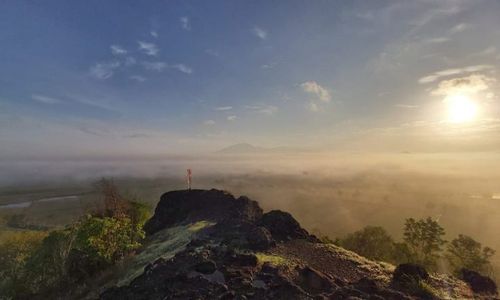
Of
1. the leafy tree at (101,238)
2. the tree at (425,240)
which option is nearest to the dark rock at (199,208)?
the leafy tree at (101,238)

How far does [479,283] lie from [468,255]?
51613 millimetres

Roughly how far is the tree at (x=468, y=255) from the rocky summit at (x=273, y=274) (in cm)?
4876

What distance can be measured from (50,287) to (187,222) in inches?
843

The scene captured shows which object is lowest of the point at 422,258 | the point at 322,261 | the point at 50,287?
the point at 422,258

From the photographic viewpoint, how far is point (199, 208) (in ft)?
203

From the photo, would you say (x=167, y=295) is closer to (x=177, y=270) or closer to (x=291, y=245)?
(x=177, y=270)

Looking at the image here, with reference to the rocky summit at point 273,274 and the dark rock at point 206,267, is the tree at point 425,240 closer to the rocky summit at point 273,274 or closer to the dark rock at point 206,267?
the rocky summit at point 273,274

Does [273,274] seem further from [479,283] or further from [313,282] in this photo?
[479,283]

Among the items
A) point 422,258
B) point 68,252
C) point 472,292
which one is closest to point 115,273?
point 68,252

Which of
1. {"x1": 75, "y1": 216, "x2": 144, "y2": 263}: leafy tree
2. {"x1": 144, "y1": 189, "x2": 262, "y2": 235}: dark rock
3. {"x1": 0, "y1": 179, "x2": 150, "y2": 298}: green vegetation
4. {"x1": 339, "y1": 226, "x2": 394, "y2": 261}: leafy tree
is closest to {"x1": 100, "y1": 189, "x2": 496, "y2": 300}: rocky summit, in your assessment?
{"x1": 75, "y1": 216, "x2": 144, "y2": 263}: leafy tree

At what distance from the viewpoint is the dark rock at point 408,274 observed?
2781 cm

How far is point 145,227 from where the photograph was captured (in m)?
66.3

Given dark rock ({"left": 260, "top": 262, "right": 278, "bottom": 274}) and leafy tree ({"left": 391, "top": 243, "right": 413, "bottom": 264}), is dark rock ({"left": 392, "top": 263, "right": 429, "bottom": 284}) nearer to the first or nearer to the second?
dark rock ({"left": 260, "top": 262, "right": 278, "bottom": 274})

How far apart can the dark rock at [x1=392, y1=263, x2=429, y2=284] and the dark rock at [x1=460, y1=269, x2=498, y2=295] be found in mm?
4461
